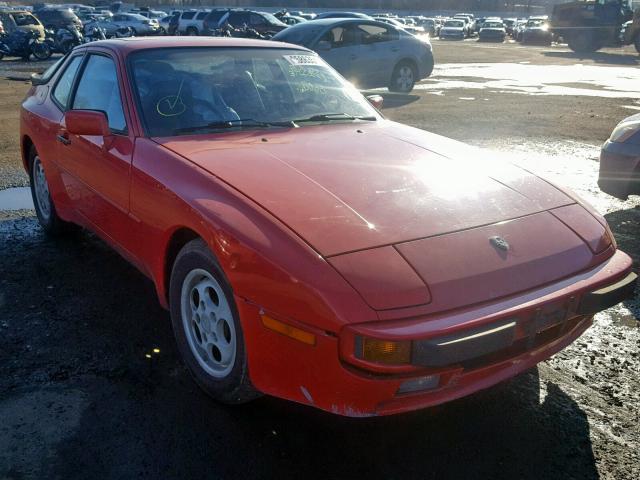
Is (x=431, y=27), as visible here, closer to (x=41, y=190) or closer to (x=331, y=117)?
(x=41, y=190)

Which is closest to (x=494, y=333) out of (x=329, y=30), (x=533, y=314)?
(x=533, y=314)

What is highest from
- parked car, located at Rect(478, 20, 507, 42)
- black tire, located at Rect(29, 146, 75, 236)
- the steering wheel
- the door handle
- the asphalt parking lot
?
the steering wheel

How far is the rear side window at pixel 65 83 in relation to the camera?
4051 millimetres

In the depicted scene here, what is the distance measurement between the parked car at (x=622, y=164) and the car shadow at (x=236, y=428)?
8.64 ft

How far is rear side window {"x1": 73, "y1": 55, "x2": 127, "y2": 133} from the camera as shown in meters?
3.32

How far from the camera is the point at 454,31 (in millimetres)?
44531

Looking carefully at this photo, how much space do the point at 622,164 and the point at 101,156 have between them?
13.1ft

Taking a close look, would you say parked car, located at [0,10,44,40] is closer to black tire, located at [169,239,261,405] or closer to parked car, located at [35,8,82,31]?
parked car, located at [35,8,82,31]

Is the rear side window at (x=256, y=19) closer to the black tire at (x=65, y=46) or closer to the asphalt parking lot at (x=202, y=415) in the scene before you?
the black tire at (x=65, y=46)

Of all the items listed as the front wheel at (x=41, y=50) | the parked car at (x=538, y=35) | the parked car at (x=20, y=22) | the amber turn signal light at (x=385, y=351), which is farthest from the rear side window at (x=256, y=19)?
the amber turn signal light at (x=385, y=351)

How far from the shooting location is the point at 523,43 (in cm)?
3847

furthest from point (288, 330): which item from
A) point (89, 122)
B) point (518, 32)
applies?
point (518, 32)

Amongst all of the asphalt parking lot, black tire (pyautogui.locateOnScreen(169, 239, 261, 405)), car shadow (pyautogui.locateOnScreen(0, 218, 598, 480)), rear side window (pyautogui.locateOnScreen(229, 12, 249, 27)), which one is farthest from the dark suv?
black tire (pyautogui.locateOnScreen(169, 239, 261, 405))

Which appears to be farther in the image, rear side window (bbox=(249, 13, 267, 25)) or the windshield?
rear side window (bbox=(249, 13, 267, 25))
